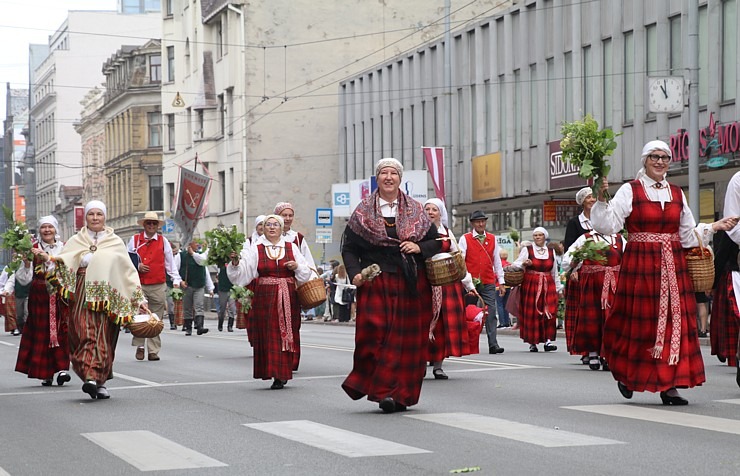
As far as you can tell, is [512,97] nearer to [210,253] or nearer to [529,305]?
[529,305]

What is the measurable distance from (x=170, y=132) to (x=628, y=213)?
220 feet

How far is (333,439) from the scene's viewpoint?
9.19m

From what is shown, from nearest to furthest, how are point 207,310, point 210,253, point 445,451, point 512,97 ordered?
point 445,451 → point 210,253 → point 512,97 → point 207,310

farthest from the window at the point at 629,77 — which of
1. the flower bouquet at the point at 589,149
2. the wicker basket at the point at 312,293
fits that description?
the flower bouquet at the point at 589,149

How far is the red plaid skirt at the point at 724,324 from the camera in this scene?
45.2 ft

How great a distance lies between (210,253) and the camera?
1528 centimetres

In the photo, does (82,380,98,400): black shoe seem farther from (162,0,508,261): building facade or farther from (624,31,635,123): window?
(162,0,508,261): building facade

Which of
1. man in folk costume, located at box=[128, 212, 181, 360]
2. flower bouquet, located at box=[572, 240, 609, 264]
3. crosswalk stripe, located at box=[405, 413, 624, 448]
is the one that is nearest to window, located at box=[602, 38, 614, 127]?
man in folk costume, located at box=[128, 212, 181, 360]

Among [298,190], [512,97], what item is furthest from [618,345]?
[298,190]

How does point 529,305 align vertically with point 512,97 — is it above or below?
below

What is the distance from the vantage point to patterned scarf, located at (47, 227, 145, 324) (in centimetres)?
1288

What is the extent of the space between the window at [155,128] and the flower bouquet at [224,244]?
68314mm

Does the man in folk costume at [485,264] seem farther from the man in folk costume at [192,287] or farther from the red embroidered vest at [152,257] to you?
the man in folk costume at [192,287]

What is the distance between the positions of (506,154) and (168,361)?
23280 millimetres
